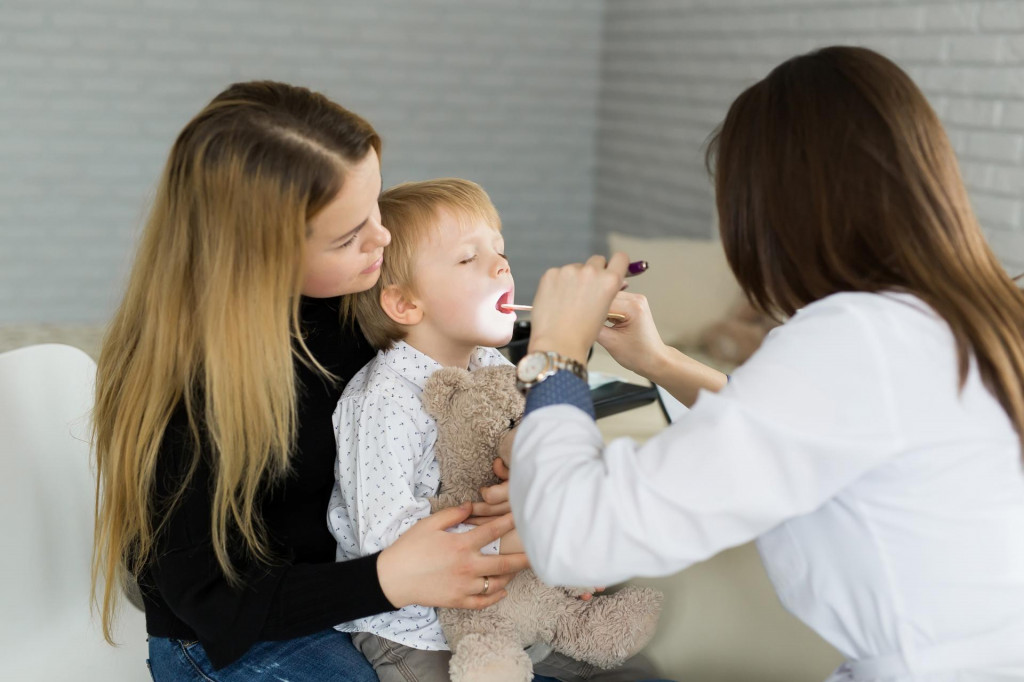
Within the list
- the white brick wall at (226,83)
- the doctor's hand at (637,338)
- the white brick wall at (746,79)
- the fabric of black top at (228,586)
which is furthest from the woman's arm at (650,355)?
the white brick wall at (226,83)

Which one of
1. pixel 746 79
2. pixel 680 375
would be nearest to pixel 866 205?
pixel 680 375

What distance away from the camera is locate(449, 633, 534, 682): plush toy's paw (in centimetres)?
108

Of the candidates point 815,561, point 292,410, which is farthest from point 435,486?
point 815,561

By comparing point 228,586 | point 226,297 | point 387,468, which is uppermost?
point 226,297

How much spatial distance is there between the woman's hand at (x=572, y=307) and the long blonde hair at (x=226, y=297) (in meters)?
0.31

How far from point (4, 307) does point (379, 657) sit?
3806mm

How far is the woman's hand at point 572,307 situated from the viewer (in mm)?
941

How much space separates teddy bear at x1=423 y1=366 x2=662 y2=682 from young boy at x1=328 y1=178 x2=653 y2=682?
0.04 metres

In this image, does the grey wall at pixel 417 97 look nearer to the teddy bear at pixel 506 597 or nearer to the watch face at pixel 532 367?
the teddy bear at pixel 506 597

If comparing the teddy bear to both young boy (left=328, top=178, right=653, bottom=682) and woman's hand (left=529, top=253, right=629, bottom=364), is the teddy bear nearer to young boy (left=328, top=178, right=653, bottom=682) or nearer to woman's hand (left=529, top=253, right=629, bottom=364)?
young boy (left=328, top=178, right=653, bottom=682)

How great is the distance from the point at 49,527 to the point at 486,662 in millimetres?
731

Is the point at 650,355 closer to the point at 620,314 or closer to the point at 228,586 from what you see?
the point at 620,314

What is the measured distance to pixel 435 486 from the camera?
1.24 metres

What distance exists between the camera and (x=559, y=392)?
2.94 ft
